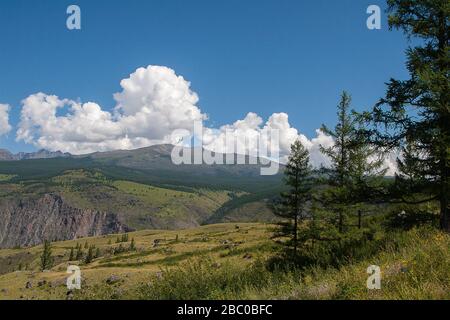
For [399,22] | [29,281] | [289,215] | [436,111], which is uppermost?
[399,22]

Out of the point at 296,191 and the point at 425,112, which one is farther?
the point at 296,191

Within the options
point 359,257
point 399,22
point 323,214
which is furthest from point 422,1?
point 323,214

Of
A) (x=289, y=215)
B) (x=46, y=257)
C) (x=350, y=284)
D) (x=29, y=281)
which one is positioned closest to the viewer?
(x=350, y=284)

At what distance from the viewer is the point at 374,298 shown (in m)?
7.00

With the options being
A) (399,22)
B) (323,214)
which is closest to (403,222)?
(399,22)

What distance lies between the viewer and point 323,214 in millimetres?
31359

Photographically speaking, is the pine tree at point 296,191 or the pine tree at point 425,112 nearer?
the pine tree at point 425,112

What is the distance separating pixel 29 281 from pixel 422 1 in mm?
71398

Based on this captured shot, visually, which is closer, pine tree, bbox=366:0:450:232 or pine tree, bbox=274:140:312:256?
pine tree, bbox=366:0:450:232
